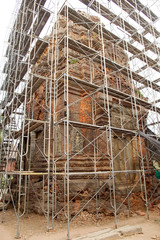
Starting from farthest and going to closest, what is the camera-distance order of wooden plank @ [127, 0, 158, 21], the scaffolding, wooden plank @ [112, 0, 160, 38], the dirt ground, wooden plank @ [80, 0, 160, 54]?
wooden plank @ [127, 0, 158, 21] < wooden plank @ [112, 0, 160, 38] < wooden plank @ [80, 0, 160, 54] < the scaffolding < the dirt ground

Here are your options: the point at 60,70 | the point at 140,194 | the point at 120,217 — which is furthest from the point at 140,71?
the point at 120,217

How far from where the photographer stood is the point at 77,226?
6.42m

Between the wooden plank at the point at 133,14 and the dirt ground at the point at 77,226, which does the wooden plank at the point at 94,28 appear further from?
the dirt ground at the point at 77,226

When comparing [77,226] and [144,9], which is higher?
[144,9]

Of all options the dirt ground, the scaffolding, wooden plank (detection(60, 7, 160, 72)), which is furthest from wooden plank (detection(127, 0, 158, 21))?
the dirt ground

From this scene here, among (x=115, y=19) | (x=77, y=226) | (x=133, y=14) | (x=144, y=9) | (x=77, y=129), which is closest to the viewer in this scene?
(x=77, y=226)


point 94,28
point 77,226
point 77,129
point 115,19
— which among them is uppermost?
point 115,19

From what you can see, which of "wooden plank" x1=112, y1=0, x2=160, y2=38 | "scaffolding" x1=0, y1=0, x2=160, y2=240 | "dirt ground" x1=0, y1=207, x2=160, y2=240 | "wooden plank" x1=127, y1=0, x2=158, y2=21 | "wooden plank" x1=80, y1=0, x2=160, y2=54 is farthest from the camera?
"wooden plank" x1=127, y1=0, x2=158, y2=21

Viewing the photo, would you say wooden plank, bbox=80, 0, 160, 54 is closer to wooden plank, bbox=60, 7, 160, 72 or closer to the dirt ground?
wooden plank, bbox=60, 7, 160, 72

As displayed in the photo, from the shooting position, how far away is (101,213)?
7.41 meters

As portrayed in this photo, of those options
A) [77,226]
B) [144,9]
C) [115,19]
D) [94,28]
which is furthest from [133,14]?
[77,226]

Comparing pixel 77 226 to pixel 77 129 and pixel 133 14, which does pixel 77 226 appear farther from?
pixel 133 14

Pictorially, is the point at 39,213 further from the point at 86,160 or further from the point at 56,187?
the point at 86,160

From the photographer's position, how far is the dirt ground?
5.62 m
